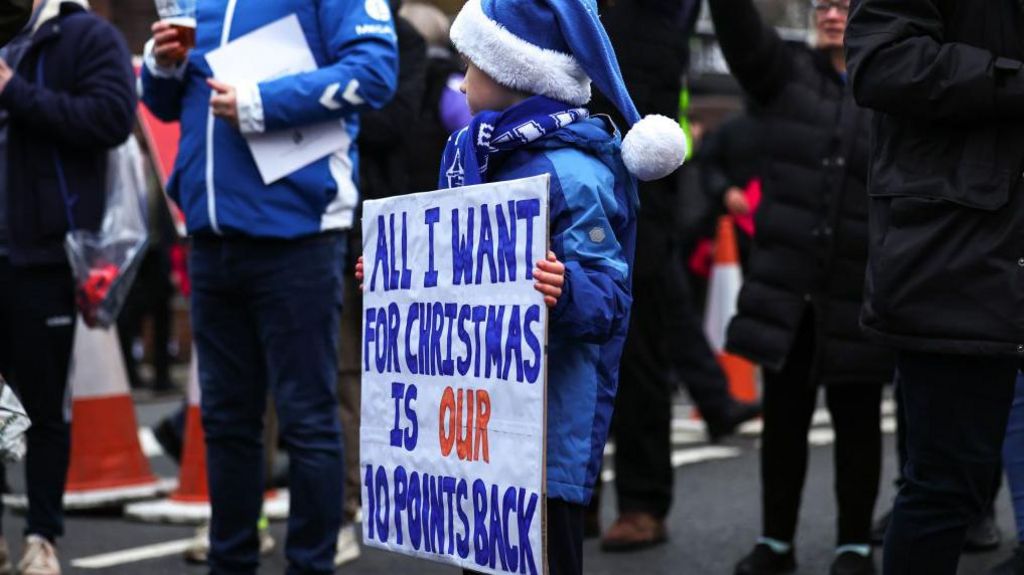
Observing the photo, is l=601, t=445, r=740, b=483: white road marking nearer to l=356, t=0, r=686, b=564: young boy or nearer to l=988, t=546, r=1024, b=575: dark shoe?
l=988, t=546, r=1024, b=575: dark shoe

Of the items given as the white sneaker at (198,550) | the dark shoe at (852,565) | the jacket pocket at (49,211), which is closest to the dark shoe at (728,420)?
the dark shoe at (852,565)

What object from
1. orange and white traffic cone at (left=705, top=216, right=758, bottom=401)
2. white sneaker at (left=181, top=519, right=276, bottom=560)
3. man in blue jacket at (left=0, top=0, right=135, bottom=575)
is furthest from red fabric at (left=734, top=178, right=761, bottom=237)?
Answer: man in blue jacket at (left=0, top=0, right=135, bottom=575)

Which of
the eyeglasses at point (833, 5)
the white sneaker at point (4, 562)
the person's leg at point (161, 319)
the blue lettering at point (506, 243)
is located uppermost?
the eyeglasses at point (833, 5)

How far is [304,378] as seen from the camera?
4672 mm

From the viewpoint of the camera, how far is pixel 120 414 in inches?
285

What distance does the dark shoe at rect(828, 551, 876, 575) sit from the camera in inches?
208

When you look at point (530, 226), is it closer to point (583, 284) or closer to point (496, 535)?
point (583, 284)

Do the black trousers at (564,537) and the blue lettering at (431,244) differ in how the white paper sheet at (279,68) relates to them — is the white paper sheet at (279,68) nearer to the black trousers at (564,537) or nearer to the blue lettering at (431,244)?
the blue lettering at (431,244)

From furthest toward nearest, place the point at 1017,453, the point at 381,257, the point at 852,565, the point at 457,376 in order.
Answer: the point at 852,565
the point at 1017,453
the point at 381,257
the point at 457,376

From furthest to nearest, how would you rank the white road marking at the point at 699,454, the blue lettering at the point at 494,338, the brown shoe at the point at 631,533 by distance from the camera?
the white road marking at the point at 699,454
the brown shoe at the point at 631,533
the blue lettering at the point at 494,338

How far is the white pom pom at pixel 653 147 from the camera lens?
356 cm

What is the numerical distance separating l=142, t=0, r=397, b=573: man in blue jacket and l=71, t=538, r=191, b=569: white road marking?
1.14 m

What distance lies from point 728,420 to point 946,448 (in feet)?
17.8

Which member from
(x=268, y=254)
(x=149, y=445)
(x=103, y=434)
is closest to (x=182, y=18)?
(x=268, y=254)
